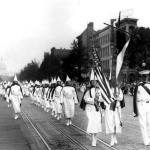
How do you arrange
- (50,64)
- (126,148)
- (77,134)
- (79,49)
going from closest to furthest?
1. (126,148)
2. (77,134)
3. (79,49)
4. (50,64)

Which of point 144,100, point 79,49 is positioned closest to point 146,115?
point 144,100

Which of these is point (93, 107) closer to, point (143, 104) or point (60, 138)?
point (143, 104)

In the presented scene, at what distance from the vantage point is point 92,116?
12000mm

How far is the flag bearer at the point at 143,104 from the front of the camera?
11172 millimetres

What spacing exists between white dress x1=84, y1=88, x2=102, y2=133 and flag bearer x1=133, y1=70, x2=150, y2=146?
1119 mm

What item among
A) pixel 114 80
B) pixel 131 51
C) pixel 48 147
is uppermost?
pixel 131 51

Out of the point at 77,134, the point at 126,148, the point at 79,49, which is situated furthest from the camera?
the point at 79,49

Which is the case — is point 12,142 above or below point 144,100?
below

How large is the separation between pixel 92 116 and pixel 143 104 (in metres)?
1.48

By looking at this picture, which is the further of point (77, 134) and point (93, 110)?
point (77, 134)

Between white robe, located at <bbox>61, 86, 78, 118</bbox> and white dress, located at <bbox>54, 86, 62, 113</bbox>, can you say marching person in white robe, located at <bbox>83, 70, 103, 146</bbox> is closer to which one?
white robe, located at <bbox>61, 86, 78, 118</bbox>

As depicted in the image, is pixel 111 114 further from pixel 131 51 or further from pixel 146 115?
pixel 131 51

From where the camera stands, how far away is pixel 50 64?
110125 millimetres

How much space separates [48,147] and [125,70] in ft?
255
